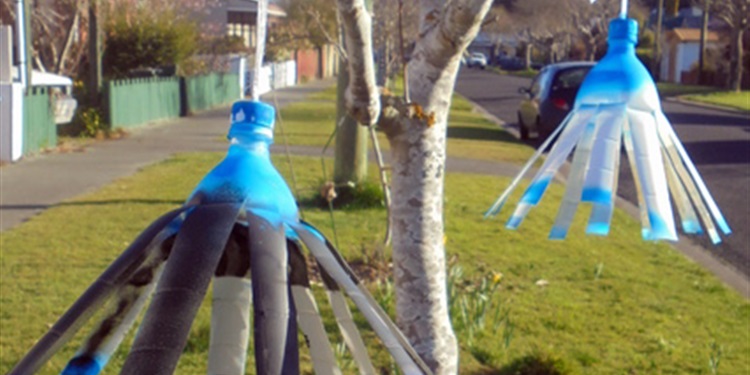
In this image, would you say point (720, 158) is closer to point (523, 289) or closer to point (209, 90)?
point (523, 289)

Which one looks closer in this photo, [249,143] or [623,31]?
[249,143]

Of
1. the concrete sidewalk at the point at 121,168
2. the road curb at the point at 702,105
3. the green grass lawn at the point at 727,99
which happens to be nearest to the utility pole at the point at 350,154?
the concrete sidewalk at the point at 121,168

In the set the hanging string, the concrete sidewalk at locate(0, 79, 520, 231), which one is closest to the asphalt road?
the concrete sidewalk at locate(0, 79, 520, 231)

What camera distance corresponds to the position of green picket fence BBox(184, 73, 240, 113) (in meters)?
24.1

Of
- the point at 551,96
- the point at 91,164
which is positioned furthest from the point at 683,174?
the point at 91,164

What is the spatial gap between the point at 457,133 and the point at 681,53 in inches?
1236

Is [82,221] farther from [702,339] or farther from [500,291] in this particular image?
[702,339]

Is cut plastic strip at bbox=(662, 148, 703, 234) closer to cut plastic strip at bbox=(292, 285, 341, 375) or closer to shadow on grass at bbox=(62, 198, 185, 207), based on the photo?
cut plastic strip at bbox=(292, 285, 341, 375)

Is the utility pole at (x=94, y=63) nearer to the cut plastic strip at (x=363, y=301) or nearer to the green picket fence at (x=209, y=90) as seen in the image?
the green picket fence at (x=209, y=90)

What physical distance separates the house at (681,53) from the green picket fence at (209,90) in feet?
83.9

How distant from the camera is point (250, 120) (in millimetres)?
1399

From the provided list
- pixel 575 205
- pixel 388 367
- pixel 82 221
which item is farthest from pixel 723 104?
pixel 575 205

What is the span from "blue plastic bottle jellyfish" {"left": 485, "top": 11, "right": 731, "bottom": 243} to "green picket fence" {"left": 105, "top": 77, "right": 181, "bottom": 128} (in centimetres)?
1770

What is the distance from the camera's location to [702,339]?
20.1ft
